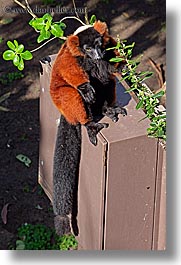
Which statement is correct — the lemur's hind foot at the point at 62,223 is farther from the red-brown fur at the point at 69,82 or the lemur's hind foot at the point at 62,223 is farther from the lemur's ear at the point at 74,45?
the lemur's ear at the point at 74,45

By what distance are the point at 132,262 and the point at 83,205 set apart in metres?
0.19

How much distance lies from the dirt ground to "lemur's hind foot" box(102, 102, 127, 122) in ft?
1.95

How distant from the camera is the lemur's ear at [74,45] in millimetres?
2119

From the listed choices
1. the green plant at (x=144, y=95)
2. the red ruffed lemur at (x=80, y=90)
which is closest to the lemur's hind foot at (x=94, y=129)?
the red ruffed lemur at (x=80, y=90)

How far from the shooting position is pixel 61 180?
7.54ft

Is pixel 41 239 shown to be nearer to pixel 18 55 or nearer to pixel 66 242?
pixel 66 242

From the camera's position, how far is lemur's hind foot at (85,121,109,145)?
2.13m

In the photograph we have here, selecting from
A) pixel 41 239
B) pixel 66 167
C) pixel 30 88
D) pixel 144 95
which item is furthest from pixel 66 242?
pixel 144 95

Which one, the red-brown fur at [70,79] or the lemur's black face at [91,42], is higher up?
the lemur's black face at [91,42]

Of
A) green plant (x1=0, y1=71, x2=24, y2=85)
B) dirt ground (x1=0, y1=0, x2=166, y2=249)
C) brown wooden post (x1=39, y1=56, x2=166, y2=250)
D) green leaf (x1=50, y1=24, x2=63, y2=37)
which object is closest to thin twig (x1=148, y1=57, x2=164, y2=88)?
dirt ground (x1=0, y1=0, x2=166, y2=249)

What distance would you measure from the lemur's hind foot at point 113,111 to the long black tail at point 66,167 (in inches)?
3.3

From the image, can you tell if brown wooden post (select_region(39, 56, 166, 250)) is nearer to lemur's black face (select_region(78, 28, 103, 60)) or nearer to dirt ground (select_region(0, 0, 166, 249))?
lemur's black face (select_region(78, 28, 103, 60))

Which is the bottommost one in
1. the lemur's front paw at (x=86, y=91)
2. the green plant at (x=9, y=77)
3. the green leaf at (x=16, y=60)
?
the lemur's front paw at (x=86, y=91)

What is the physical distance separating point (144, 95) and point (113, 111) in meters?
0.12
